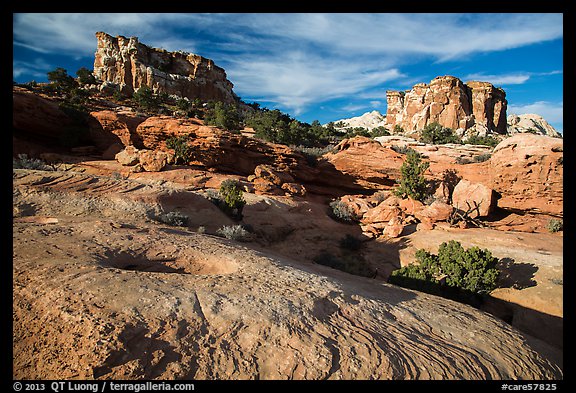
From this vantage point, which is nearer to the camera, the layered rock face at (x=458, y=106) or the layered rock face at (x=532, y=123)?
the layered rock face at (x=458, y=106)

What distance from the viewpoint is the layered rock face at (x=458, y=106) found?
168 ft

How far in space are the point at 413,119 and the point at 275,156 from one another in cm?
4556

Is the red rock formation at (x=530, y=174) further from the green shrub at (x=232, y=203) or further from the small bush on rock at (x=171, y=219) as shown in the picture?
the small bush on rock at (x=171, y=219)

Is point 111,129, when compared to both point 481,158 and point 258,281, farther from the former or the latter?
point 481,158

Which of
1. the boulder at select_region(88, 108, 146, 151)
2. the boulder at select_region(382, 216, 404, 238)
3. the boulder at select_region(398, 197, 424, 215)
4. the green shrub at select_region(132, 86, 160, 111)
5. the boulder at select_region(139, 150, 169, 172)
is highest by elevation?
the green shrub at select_region(132, 86, 160, 111)

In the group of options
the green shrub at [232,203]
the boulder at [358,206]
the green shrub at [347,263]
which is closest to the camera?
the green shrub at [347,263]

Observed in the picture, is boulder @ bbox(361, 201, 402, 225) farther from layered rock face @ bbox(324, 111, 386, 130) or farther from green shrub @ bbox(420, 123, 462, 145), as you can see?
layered rock face @ bbox(324, 111, 386, 130)

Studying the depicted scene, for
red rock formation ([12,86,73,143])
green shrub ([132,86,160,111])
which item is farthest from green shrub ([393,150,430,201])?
green shrub ([132,86,160,111])

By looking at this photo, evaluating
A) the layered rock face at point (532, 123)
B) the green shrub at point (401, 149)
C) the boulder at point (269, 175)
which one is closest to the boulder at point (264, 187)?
the boulder at point (269, 175)

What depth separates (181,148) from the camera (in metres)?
19.8

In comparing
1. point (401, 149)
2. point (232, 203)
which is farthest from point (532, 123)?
point (232, 203)

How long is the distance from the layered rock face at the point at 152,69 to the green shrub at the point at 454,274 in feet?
150

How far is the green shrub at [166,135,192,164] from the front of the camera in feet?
64.4

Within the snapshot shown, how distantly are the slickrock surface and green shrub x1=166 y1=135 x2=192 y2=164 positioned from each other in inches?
568
